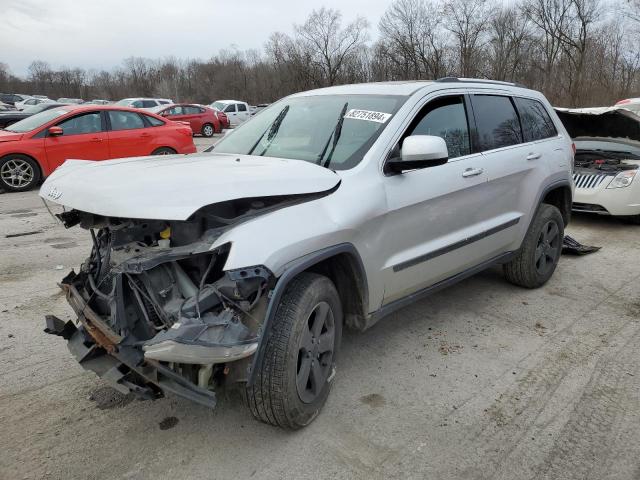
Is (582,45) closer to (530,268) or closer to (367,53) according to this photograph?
(367,53)

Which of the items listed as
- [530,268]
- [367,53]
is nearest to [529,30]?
[367,53]

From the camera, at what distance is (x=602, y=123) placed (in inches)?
316

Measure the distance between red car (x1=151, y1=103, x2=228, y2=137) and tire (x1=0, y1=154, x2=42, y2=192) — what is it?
45.6ft

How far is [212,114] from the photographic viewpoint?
23984 mm

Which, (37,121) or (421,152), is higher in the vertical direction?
Result: (37,121)

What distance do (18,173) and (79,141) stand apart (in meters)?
1.26

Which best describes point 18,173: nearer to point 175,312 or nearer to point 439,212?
point 175,312

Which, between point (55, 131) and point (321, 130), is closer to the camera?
point (321, 130)

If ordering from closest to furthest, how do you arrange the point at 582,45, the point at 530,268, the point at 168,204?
1. the point at 168,204
2. the point at 530,268
3. the point at 582,45

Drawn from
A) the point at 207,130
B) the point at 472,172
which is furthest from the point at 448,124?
the point at 207,130

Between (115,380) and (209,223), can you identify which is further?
(209,223)

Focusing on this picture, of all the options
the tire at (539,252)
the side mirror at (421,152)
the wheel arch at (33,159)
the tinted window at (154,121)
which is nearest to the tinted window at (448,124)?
the side mirror at (421,152)

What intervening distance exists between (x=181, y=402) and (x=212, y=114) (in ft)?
74.1

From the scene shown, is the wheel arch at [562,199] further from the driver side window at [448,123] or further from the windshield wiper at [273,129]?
the windshield wiper at [273,129]
